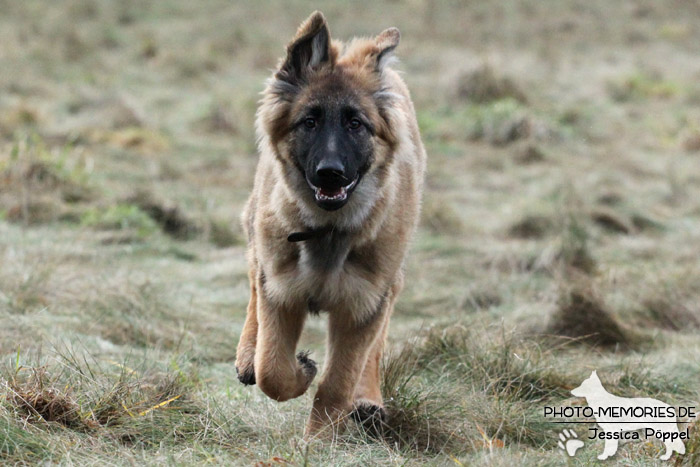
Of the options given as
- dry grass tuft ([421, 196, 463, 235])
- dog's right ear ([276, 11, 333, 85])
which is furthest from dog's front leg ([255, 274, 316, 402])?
dry grass tuft ([421, 196, 463, 235])

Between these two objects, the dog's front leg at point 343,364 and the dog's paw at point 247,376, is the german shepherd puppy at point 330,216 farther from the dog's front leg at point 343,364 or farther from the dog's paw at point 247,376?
the dog's paw at point 247,376

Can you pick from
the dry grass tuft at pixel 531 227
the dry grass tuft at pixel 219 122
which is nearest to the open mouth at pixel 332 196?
the dry grass tuft at pixel 531 227

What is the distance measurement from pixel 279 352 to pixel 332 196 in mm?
954

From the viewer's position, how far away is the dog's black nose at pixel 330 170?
3.97m

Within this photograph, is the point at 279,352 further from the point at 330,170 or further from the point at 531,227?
the point at 531,227

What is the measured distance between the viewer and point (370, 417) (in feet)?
14.7

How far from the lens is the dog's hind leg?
4977mm

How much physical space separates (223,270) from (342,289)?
12.8 ft

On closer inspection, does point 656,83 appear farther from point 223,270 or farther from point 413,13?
point 223,270

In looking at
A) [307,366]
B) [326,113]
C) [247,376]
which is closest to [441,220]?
[247,376]

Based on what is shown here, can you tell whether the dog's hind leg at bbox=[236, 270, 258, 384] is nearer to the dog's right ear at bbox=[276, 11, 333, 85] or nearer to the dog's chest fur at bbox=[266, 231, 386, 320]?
the dog's chest fur at bbox=[266, 231, 386, 320]

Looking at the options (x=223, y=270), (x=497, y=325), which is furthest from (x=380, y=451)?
(x=223, y=270)

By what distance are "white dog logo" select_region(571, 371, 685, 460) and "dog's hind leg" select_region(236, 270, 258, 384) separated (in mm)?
1912

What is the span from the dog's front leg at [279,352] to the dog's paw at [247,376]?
409 mm
